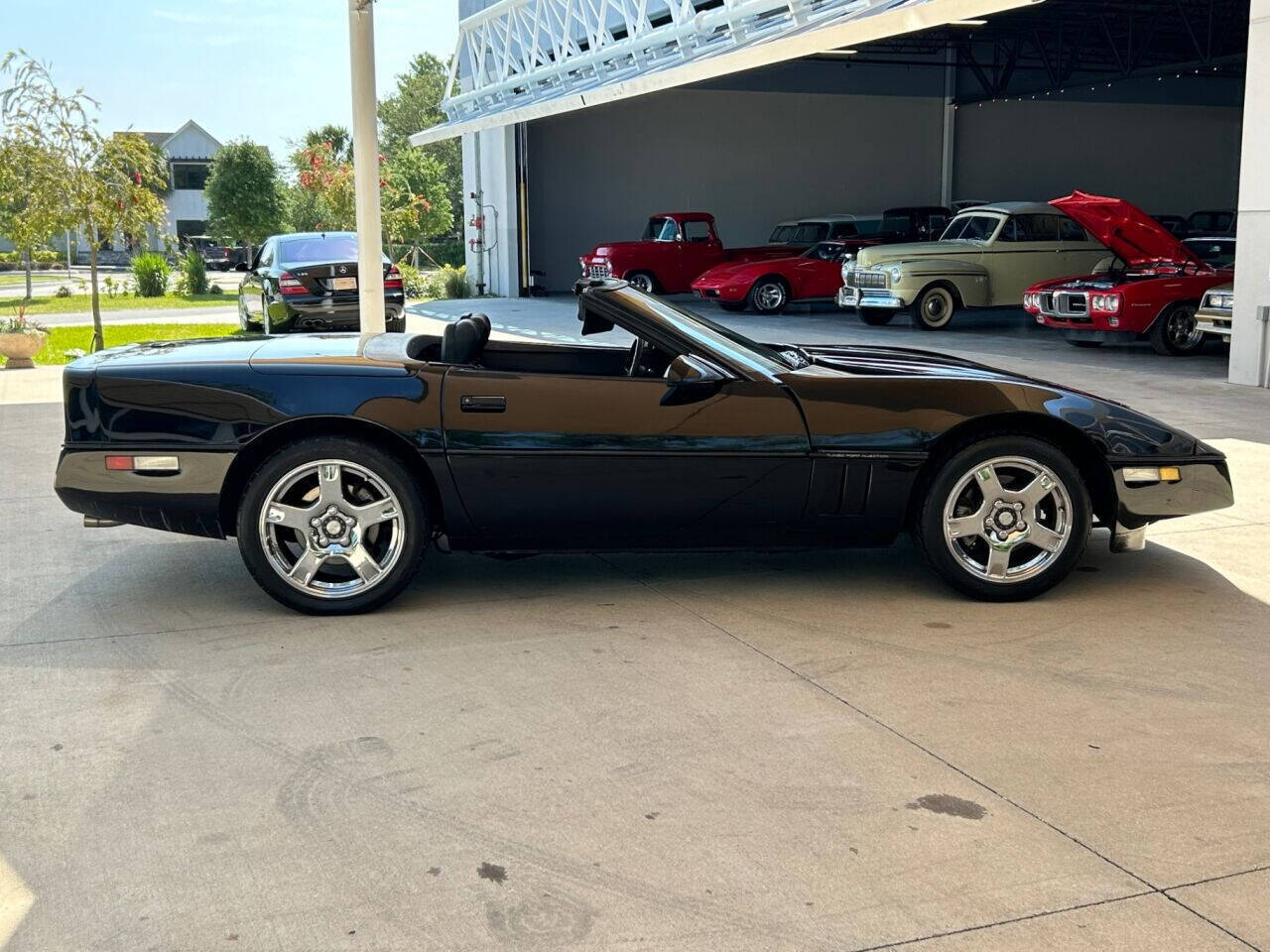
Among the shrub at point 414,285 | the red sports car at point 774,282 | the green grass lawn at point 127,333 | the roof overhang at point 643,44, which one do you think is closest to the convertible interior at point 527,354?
the roof overhang at point 643,44

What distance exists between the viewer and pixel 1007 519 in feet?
16.8

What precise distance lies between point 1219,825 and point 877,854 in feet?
2.88

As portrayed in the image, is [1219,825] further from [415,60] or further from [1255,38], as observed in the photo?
[415,60]

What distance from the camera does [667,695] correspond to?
163 inches

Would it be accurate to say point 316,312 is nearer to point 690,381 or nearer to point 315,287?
point 315,287

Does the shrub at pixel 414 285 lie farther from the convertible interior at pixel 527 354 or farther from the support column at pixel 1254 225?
the convertible interior at pixel 527 354

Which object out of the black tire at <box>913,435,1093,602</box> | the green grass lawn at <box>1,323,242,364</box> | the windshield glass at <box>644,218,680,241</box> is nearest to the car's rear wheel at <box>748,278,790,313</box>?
the windshield glass at <box>644,218,680,241</box>

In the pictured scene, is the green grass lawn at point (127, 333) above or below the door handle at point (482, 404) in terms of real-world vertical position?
below

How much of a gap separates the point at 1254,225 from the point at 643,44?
12.5 m

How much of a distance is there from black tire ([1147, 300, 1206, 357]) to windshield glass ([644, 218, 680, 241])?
41.0 feet

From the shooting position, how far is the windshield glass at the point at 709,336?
16.8 feet

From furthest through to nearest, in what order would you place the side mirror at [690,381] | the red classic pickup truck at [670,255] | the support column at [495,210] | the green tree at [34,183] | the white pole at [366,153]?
1. the support column at [495,210]
2. the red classic pickup truck at [670,255]
3. the green tree at [34,183]
4. the white pole at [366,153]
5. the side mirror at [690,381]

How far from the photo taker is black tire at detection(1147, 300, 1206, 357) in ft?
50.2

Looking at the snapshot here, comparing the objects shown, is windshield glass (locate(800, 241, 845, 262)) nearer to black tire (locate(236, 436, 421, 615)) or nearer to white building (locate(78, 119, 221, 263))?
black tire (locate(236, 436, 421, 615))
